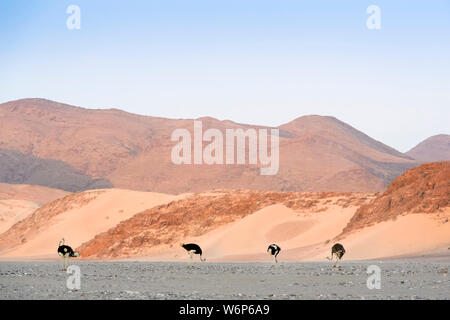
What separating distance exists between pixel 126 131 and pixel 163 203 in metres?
130

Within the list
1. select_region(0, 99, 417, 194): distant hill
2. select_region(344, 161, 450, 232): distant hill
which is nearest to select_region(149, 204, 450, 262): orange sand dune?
select_region(344, 161, 450, 232): distant hill

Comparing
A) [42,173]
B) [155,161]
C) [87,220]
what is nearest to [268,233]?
[87,220]

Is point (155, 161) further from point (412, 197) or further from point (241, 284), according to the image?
point (241, 284)

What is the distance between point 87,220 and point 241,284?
42.6 m

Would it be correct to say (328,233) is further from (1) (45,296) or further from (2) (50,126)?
(2) (50,126)

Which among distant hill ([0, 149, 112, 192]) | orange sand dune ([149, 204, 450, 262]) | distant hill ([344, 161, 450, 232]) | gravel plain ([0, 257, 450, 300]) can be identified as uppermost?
distant hill ([0, 149, 112, 192])

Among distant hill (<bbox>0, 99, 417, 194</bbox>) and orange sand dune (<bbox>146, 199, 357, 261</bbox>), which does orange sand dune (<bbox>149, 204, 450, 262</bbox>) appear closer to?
orange sand dune (<bbox>146, 199, 357, 261</bbox>)

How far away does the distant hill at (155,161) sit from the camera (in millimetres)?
133750

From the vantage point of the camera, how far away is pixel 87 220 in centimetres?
6253

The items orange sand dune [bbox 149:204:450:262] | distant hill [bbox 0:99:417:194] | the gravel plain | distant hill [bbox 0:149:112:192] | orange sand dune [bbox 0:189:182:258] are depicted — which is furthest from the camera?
distant hill [bbox 0:149:112:192]

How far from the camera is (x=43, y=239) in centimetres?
5991

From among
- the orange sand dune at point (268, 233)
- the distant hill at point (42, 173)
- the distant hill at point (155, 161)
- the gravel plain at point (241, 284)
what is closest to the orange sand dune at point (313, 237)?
the orange sand dune at point (268, 233)

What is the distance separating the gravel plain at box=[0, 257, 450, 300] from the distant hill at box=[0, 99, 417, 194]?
3681 inches

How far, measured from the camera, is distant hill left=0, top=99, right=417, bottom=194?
439 ft
